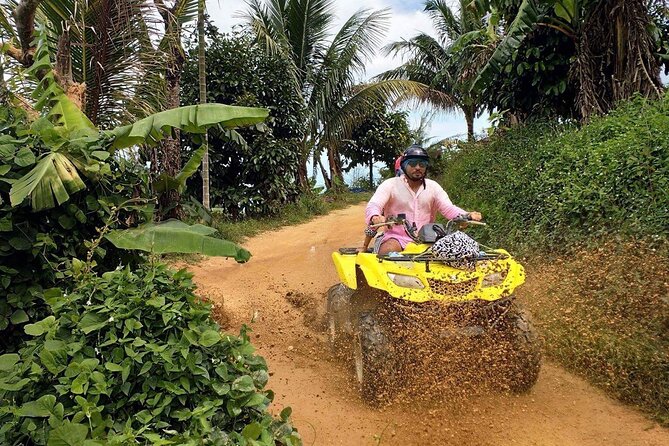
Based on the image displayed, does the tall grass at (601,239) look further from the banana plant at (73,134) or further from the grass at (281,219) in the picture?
the grass at (281,219)

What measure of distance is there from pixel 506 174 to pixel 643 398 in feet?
15.6

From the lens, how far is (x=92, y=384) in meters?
2.11

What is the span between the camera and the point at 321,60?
15.2m

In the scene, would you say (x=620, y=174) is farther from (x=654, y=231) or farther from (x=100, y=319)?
(x=100, y=319)

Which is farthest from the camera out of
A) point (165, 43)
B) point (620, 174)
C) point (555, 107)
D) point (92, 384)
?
point (555, 107)

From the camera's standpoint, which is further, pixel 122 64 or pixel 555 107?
pixel 555 107

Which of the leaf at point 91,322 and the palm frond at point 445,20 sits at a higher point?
the palm frond at point 445,20

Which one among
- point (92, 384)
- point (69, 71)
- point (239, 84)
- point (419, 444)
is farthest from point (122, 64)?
point (239, 84)

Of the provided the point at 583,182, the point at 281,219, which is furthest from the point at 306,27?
the point at 583,182

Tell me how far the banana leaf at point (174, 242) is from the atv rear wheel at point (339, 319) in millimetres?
1627

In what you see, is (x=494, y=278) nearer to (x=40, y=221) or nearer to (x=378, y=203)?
(x=378, y=203)

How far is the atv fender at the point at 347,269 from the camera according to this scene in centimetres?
375

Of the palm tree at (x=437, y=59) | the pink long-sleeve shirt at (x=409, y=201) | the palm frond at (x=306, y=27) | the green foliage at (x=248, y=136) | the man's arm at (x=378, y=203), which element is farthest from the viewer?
the palm tree at (x=437, y=59)

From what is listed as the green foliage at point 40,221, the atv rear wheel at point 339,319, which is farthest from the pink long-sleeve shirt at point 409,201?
the green foliage at point 40,221
